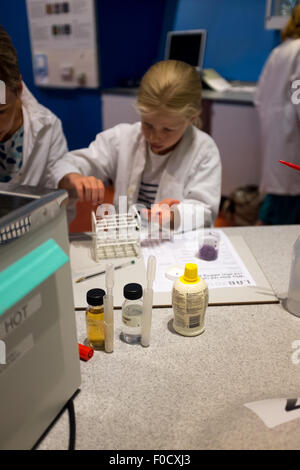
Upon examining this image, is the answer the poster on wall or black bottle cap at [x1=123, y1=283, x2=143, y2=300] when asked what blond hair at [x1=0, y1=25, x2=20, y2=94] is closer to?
the poster on wall

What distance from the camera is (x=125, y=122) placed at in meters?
1.25

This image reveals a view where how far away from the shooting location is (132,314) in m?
0.75

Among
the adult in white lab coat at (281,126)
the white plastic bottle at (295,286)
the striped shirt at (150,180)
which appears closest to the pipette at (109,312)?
the white plastic bottle at (295,286)

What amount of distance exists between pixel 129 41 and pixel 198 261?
37.4 inches

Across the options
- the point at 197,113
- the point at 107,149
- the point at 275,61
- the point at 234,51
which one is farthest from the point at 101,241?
the point at 234,51

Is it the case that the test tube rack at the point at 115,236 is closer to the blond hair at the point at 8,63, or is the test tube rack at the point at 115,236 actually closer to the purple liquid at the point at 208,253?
the purple liquid at the point at 208,253

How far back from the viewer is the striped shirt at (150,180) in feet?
4.23

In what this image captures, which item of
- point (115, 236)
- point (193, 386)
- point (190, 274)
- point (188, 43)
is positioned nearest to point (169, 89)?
point (115, 236)

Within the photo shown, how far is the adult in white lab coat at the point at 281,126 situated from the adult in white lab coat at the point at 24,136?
0.87 meters

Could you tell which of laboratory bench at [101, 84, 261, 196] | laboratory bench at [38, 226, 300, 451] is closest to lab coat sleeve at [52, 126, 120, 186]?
laboratory bench at [38, 226, 300, 451]

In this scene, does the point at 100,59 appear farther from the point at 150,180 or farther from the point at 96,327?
the point at 96,327

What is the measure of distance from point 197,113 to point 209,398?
896 mm

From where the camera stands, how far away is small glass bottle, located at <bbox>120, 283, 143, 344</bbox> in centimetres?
71
